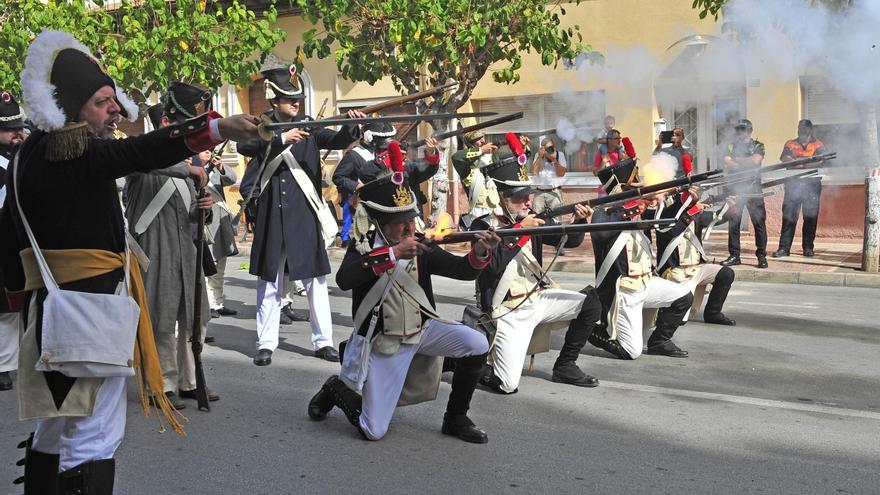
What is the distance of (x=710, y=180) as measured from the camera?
7.99m

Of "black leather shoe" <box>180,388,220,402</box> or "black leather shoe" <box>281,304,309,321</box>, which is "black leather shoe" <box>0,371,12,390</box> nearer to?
"black leather shoe" <box>180,388,220,402</box>

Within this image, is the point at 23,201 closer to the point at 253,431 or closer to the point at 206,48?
the point at 253,431

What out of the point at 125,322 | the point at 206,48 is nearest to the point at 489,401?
the point at 125,322

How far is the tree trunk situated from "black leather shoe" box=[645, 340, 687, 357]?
5.55 meters

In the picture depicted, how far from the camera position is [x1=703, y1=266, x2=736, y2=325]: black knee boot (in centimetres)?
863

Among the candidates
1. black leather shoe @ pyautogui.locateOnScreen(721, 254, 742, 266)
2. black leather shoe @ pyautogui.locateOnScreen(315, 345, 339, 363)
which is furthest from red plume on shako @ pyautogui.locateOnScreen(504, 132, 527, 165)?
black leather shoe @ pyautogui.locateOnScreen(721, 254, 742, 266)

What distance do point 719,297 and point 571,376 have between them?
2.75 metres

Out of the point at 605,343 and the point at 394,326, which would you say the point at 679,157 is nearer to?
the point at 605,343

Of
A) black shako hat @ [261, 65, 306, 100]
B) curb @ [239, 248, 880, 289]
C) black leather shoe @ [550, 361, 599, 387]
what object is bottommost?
curb @ [239, 248, 880, 289]

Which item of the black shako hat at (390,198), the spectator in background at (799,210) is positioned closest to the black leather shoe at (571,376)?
the black shako hat at (390,198)

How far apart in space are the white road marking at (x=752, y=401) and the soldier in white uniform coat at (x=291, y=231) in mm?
2270

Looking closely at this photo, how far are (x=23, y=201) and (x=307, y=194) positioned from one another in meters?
3.86

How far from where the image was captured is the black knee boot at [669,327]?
296 inches

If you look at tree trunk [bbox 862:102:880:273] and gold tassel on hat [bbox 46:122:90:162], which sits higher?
gold tassel on hat [bbox 46:122:90:162]
